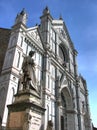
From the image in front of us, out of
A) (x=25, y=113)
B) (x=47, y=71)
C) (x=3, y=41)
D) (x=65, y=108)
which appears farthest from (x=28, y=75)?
(x=65, y=108)

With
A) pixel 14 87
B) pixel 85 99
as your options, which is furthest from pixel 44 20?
pixel 85 99

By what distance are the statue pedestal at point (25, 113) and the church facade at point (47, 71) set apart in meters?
4.43

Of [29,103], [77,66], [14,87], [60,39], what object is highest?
[60,39]

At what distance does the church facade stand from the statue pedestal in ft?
14.5

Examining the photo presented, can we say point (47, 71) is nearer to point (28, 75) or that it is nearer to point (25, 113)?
point (28, 75)

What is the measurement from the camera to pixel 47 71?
16.3 meters

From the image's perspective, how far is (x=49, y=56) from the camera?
17.9 meters

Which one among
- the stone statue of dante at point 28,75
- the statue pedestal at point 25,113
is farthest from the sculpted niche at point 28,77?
the statue pedestal at point 25,113

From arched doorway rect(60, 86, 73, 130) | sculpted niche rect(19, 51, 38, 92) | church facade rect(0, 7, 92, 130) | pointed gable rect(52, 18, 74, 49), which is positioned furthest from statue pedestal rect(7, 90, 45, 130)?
pointed gable rect(52, 18, 74, 49)

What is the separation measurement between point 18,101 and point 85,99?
79.6ft

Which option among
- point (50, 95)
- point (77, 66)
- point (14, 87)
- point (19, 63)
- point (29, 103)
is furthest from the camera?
point (77, 66)

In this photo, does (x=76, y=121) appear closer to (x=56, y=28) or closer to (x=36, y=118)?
(x=56, y=28)

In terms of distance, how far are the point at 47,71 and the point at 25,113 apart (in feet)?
37.3

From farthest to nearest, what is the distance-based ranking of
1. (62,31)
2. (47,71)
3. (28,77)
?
(62,31)
(47,71)
(28,77)
